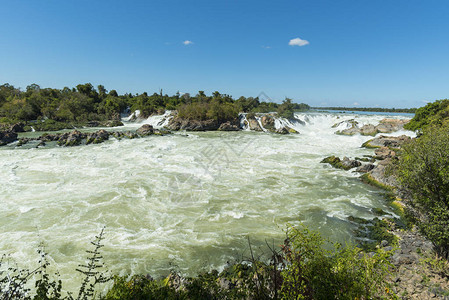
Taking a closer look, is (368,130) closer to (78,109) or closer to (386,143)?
(386,143)

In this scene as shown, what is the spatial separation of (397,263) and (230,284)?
6678 mm

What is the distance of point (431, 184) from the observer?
813 centimetres

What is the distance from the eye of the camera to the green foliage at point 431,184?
7.58 metres

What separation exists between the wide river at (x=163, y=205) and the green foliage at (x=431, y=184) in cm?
349

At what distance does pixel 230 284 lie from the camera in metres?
6.89

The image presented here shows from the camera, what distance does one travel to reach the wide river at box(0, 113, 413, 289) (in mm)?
9555

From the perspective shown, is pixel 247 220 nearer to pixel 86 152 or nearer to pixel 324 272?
pixel 324 272

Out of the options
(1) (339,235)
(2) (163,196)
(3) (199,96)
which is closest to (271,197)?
(1) (339,235)

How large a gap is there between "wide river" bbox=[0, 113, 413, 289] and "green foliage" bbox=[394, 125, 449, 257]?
137 inches

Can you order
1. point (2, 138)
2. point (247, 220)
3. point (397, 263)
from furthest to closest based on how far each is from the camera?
point (2, 138) < point (247, 220) < point (397, 263)

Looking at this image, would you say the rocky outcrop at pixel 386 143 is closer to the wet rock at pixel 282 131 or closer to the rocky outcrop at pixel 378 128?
the rocky outcrop at pixel 378 128

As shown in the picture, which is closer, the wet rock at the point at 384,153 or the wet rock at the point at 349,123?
the wet rock at the point at 384,153

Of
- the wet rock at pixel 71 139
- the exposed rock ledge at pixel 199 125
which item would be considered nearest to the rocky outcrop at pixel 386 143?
the exposed rock ledge at pixel 199 125

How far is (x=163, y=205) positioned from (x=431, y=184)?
1335 centimetres
